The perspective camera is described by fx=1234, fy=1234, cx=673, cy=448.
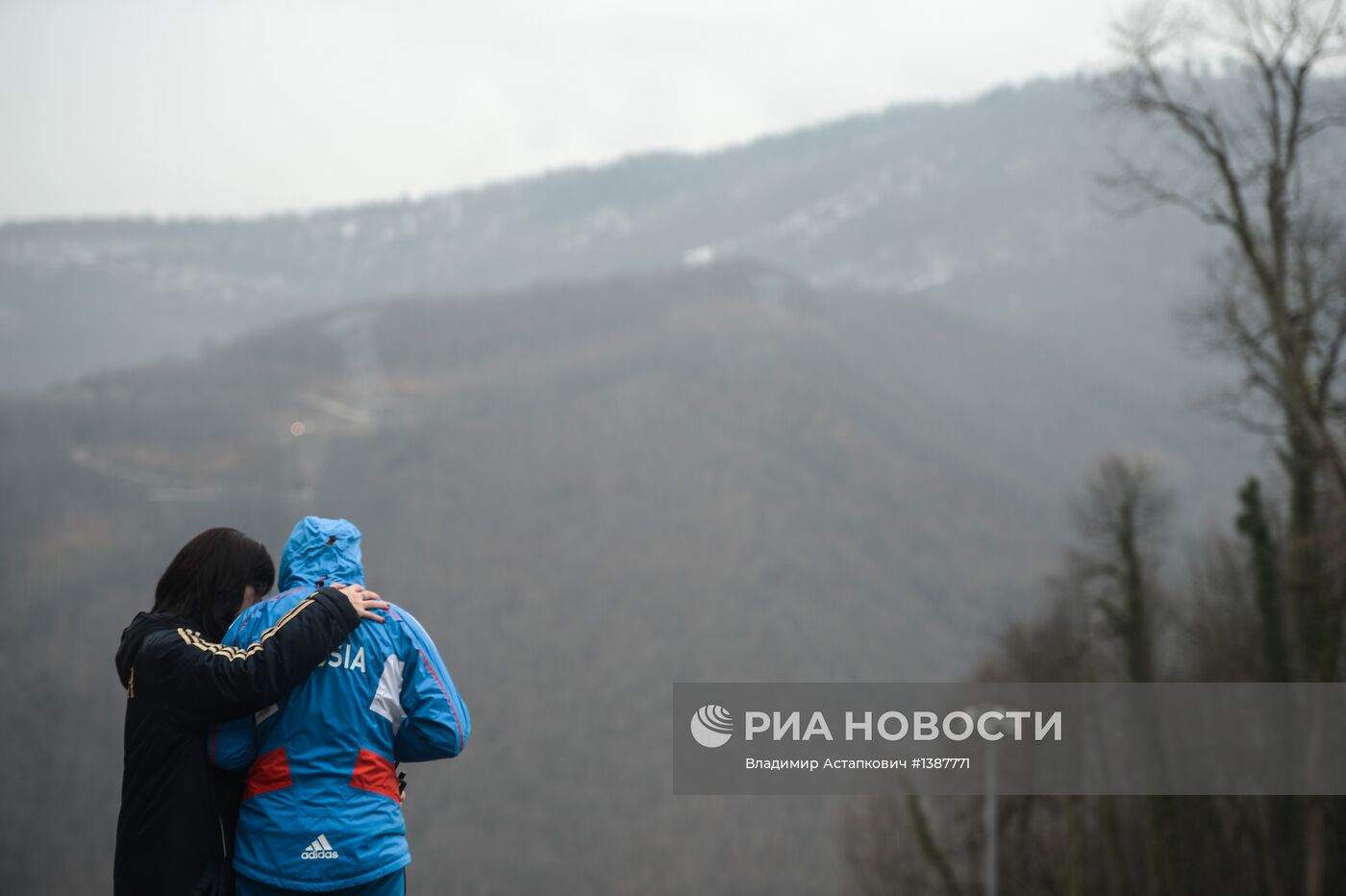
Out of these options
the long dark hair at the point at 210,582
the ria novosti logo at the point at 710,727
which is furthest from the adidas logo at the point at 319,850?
the ria novosti logo at the point at 710,727

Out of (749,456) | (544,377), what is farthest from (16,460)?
(749,456)

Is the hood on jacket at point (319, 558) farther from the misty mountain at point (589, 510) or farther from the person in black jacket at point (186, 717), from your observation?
the misty mountain at point (589, 510)

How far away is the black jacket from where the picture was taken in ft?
13.7

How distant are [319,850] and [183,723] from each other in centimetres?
65

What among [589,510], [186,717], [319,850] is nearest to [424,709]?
[319,850]

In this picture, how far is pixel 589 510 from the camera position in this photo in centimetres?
15075

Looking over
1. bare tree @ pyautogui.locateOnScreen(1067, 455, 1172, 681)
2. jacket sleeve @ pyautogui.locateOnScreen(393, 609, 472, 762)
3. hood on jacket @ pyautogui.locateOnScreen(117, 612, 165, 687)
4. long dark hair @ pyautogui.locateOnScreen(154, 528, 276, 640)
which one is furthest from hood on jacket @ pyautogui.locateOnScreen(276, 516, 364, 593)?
bare tree @ pyautogui.locateOnScreen(1067, 455, 1172, 681)

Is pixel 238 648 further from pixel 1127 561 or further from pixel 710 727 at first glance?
pixel 1127 561

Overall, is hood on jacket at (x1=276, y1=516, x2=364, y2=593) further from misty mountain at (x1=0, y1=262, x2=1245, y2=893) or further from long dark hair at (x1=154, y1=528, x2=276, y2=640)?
misty mountain at (x1=0, y1=262, x2=1245, y2=893)

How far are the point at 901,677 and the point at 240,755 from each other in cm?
11434

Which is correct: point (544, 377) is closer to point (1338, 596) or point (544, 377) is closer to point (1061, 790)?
point (1061, 790)

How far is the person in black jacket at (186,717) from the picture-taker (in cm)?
418

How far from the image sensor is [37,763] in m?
101

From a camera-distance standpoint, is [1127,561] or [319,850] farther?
[1127,561]
